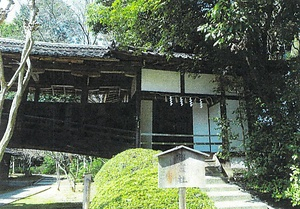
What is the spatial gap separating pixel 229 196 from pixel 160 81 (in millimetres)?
4304

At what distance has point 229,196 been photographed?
596cm

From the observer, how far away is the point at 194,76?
878cm

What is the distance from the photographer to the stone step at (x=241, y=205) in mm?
5555

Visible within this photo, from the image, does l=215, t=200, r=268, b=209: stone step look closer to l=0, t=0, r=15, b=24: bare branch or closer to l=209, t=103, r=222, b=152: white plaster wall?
l=209, t=103, r=222, b=152: white plaster wall

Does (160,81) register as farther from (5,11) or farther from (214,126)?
(5,11)

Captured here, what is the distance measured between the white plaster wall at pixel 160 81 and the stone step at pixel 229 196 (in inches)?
152

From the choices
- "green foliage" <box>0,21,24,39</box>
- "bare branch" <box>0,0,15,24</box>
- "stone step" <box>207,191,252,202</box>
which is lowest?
"stone step" <box>207,191,252,202</box>

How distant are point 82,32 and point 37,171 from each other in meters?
19.7

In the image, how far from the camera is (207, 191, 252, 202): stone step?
5.86 metres

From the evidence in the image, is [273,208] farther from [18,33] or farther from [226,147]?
[18,33]

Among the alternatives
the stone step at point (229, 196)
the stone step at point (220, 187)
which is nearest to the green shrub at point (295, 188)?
the stone step at point (229, 196)

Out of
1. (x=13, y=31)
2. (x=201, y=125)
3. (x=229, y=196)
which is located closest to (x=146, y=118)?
(x=201, y=125)

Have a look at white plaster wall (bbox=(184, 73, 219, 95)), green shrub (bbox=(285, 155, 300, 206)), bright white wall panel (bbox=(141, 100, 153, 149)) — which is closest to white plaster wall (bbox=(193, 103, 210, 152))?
white plaster wall (bbox=(184, 73, 219, 95))

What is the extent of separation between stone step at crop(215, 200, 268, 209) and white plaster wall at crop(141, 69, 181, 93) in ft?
13.7
